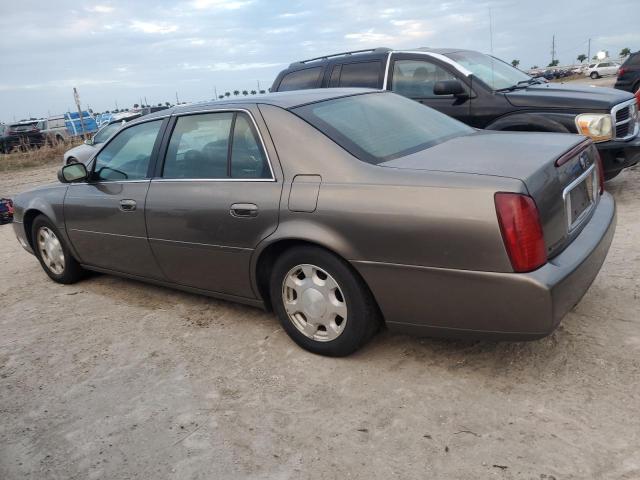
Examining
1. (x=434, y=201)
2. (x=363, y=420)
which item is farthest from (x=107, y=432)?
(x=434, y=201)

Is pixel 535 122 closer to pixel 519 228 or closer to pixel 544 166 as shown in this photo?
pixel 544 166

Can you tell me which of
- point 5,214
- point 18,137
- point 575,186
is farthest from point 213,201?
point 18,137

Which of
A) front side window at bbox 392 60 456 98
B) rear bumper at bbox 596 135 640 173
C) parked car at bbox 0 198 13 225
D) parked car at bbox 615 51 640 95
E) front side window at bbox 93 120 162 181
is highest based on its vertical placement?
front side window at bbox 392 60 456 98

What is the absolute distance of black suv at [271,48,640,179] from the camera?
5730 millimetres

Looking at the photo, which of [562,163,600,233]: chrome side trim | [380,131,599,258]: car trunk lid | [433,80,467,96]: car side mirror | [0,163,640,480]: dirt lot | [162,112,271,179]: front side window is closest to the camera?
[0,163,640,480]: dirt lot

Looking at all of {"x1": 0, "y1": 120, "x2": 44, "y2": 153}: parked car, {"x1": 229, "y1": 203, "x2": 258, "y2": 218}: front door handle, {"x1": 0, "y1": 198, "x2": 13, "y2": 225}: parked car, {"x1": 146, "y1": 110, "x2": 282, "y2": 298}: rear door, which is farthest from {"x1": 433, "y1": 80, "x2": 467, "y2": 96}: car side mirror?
{"x1": 0, "y1": 120, "x2": 44, "y2": 153}: parked car

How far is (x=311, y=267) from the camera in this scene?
10.6ft

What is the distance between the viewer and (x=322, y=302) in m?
3.25

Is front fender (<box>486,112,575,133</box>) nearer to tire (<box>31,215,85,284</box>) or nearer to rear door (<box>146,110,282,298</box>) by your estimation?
rear door (<box>146,110,282,298</box>)

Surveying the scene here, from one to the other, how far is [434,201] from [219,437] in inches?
60.6

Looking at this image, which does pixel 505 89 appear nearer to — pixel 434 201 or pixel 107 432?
pixel 434 201

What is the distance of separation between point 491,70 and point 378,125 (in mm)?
3854

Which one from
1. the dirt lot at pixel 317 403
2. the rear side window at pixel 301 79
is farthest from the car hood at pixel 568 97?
the rear side window at pixel 301 79

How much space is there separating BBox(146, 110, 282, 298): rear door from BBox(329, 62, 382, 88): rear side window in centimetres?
349
